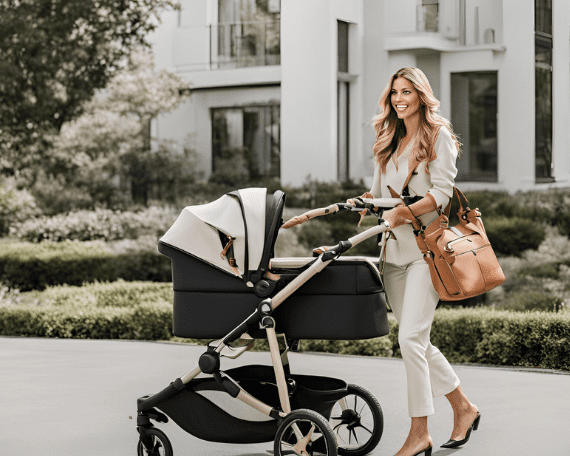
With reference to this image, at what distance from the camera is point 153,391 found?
626cm

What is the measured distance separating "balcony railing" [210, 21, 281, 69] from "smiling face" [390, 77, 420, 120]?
9.33 meters

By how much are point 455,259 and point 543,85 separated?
9836 millimetres

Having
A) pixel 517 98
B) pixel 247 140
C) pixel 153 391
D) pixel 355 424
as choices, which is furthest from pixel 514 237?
pixel 355 424

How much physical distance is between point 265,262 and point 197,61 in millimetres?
10346

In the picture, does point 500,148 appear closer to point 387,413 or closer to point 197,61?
point 197,61

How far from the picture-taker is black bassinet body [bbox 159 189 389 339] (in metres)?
4.09

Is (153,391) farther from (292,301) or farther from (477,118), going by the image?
(477,118)

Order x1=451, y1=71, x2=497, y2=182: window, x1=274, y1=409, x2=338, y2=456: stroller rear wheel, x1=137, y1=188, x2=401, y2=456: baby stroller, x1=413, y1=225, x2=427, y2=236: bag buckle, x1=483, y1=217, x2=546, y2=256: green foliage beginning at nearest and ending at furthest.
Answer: x1=274, y1=409, x2=338, y2=456: stroller rear wheel
x1=137, y1=188, x2=401, y2=456: baby stroller
x1=413, y1=225, x2=427, y2=236: bag buckle
x1=483, y1=217, x2=546, y2=256: green foliage
x1=451, y1=71, x2=497, y2=182: window

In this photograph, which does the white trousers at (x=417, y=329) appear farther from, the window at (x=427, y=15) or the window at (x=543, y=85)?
the window at (x=427, y=15)

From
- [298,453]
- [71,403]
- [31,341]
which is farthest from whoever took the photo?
[31,341]

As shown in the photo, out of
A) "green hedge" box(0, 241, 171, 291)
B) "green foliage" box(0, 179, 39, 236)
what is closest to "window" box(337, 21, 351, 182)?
"green hedge" box(0, 241, 171, 291)

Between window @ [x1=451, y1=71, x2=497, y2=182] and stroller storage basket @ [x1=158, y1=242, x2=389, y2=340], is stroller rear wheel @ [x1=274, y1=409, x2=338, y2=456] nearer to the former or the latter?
stroller storage basket @ [x1=158, y1=242, x2=389, y2=340]

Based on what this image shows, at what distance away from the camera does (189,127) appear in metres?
14.1

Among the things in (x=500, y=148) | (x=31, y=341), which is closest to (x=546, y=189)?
(x=500, y=148)
